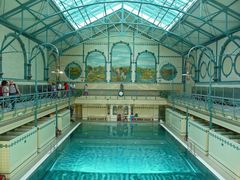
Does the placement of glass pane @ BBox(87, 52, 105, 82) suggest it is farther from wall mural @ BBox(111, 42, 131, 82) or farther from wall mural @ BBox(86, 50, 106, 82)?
wall mural @ BBox(111, 42, 131, 82)

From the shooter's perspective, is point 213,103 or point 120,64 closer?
point 213,103

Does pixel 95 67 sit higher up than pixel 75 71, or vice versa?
pixel 95 67

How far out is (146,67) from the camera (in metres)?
36.5

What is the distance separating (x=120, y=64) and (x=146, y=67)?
3.53 m

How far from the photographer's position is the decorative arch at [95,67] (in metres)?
36.2

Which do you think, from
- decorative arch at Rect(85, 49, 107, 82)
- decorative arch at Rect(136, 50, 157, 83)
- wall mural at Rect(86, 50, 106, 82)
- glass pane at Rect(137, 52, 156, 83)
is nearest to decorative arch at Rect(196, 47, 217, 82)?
decorative arch at Rect(136, 50, 157, 83)

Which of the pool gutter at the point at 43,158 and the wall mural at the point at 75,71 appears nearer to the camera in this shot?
the pool gutter at the point at 43,158

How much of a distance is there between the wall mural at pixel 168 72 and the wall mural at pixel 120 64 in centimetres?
461

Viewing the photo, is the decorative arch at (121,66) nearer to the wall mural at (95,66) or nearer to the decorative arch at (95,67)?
the decorative arch at (95,67)

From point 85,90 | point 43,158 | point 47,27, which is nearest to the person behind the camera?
point 43,158

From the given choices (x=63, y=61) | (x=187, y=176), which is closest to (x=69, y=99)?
(x=63, y=61)

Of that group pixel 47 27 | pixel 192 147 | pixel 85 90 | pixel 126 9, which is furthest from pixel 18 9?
pixel 85 90

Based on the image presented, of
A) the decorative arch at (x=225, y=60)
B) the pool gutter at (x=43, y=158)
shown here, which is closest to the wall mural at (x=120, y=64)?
the decorative arch at (x=225, y=60)

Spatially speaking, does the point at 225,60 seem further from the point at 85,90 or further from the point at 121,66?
the point at 85,90
